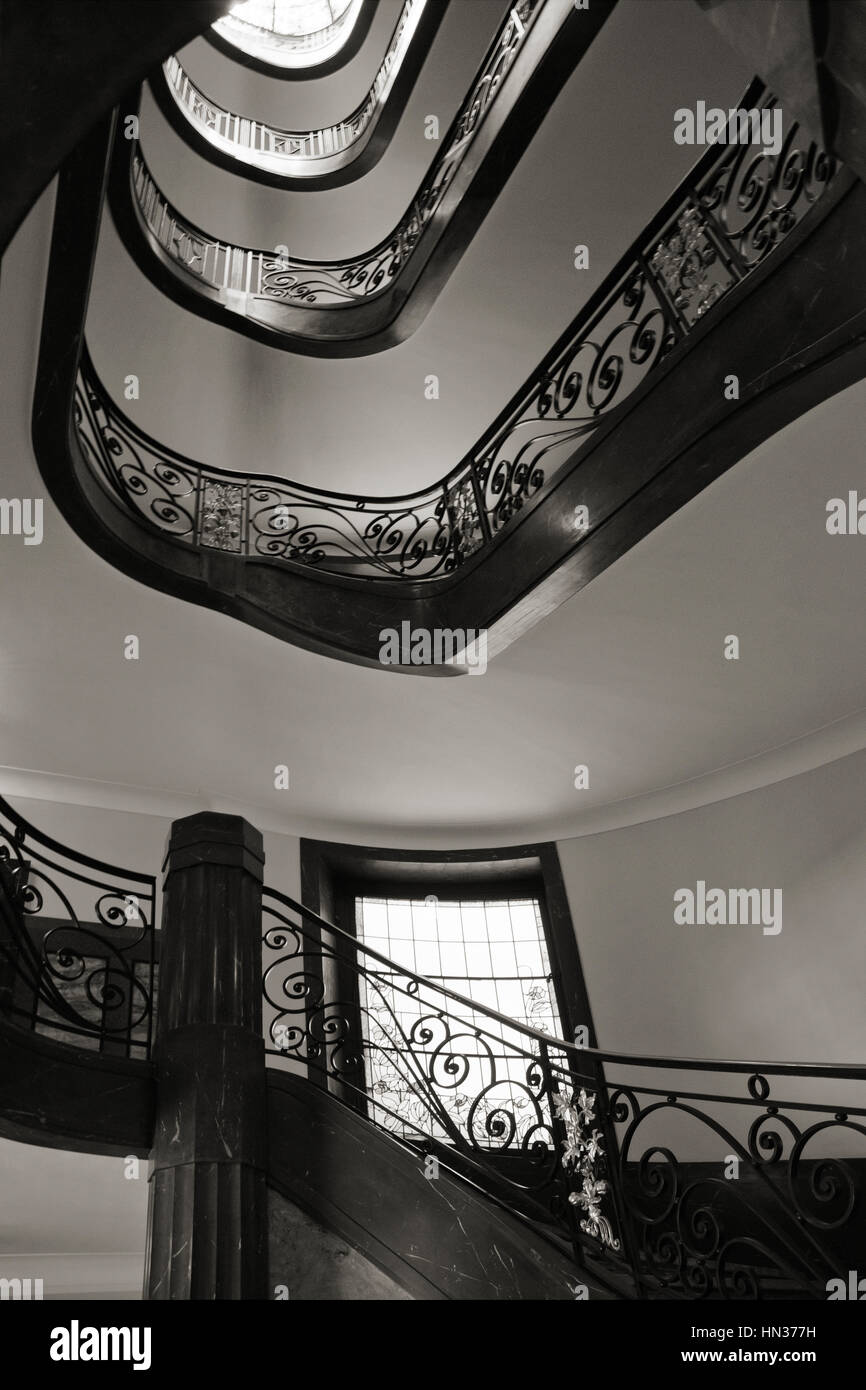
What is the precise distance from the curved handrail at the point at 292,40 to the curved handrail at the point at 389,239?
3.98m

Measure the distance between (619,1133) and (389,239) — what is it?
8711mm

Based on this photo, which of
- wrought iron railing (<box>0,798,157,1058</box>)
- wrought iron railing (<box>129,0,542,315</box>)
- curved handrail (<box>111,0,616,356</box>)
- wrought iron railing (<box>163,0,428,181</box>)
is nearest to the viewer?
wrought iron railing (<box>0,798,157,1058</box>)

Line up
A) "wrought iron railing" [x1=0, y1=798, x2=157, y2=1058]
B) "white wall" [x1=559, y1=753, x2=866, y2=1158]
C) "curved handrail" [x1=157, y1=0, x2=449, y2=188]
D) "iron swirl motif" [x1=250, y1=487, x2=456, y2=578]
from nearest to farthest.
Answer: "wrought iron railing" [x1=0, y1=798, x2=157, y2=1058] → "white wall" [x1=559, y1=753, x2=866, y2=1158] → "iron swirl motif" [x1=250, y1=487, x2=456, y2=578] → "curved handrail" [x1=157, y1=0, x2=449, y2=188]

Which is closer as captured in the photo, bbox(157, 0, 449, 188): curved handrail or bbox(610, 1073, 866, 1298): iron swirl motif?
bbox(610, 1073, 866, 1298): iron swirl motif

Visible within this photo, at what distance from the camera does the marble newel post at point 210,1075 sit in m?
3.62

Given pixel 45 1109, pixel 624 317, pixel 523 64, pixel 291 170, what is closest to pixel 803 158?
pixel 624 317

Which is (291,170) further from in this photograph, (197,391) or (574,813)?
(574,813)

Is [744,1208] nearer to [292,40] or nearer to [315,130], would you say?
[315,130]

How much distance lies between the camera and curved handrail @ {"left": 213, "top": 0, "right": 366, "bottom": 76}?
1317 centimetres

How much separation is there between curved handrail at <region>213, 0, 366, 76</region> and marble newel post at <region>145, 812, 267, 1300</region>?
12221 millimetres

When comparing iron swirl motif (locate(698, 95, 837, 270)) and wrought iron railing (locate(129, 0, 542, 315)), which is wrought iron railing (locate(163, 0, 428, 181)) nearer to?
wrought iron railing (locate(129, 0, 542, 315))

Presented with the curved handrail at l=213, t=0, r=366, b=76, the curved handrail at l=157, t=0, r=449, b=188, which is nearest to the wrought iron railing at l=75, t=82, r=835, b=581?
the curved handrail at l=157, t=0, r=449, b=188

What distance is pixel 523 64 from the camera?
315 inches

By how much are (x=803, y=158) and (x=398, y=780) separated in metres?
4.99
